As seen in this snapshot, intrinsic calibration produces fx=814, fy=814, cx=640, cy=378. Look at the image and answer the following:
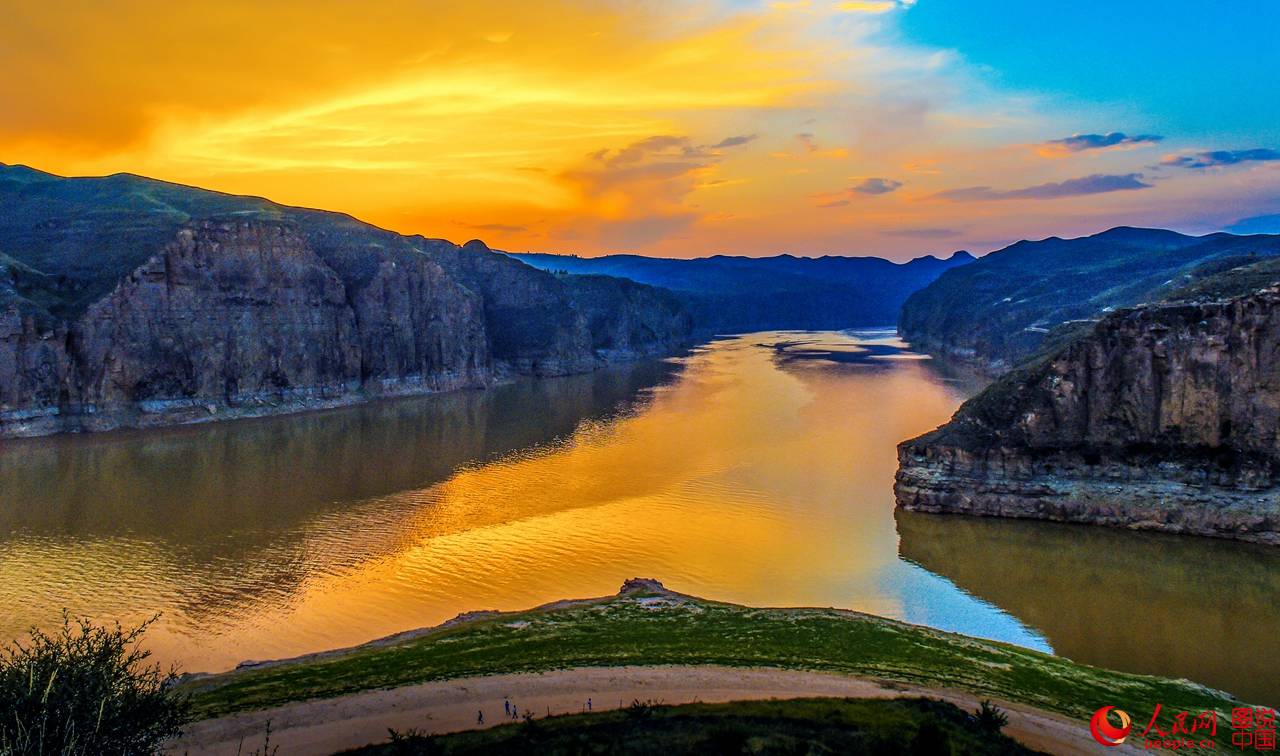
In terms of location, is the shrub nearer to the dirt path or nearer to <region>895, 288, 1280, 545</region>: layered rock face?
the dirt path

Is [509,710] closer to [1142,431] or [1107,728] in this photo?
[1107,728]

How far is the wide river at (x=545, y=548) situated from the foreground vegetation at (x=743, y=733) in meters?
15.4

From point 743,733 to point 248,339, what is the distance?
100 m

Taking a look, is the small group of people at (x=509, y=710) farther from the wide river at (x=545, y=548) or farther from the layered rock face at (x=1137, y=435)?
the layered rock face at (x=1137, y=435)

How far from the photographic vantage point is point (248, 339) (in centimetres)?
10512

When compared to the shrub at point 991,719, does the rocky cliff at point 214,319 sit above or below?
above

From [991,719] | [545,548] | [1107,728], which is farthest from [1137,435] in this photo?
[545,548]

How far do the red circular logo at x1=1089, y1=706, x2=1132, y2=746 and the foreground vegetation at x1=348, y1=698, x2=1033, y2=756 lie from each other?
326 centimetres

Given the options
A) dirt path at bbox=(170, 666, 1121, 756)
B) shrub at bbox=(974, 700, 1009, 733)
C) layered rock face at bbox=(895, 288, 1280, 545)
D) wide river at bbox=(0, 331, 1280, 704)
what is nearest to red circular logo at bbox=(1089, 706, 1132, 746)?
dirt path at bbox=(170, 666, 1121, 756)

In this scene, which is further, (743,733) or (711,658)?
(711,658)

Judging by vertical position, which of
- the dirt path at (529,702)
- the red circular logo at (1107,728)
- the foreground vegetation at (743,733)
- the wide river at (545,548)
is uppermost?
the foreground vegetation at (743,733)

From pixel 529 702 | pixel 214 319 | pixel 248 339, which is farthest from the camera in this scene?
pixel 248 339

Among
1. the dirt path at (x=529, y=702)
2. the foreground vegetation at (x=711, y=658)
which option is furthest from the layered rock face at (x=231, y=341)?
the dirt path at (x=529, y=702)

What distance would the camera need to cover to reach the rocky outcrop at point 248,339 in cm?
8775
